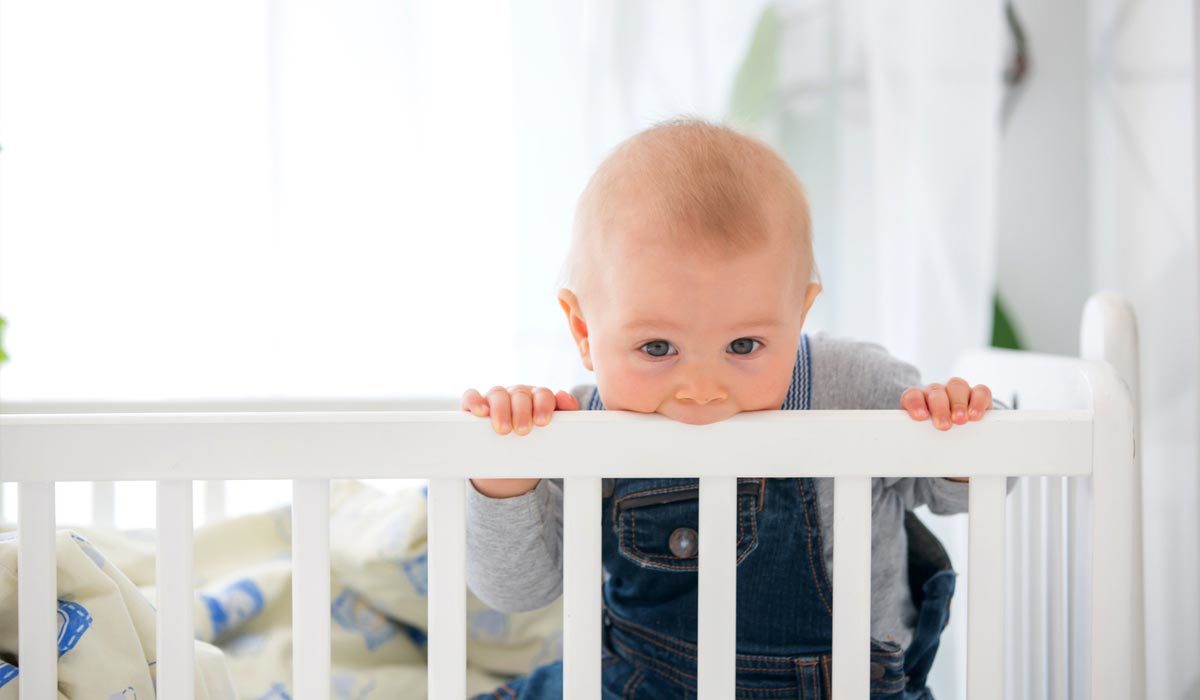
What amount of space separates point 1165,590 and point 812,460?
1.11 m

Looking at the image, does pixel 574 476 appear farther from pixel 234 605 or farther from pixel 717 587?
pixel 234 605

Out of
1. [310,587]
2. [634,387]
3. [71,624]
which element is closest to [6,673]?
[71,624]

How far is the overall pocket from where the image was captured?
0.82 metres

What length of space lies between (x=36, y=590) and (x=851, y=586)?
0.56m

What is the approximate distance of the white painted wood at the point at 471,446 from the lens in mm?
671

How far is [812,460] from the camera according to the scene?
68 cm

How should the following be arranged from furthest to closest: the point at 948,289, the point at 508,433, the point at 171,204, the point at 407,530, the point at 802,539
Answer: the point at 948,289, the point at 171,204, the point at 407,530, the point at 802,539, the point at 508,433

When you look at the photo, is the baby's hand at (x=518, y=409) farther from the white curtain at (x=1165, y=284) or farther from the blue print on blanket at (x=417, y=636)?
the white curtain at (x=1165, y=284)

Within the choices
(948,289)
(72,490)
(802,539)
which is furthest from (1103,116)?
(72,490)

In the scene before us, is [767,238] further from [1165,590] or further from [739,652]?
[1165,590]

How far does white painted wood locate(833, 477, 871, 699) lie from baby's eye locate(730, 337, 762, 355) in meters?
0.12

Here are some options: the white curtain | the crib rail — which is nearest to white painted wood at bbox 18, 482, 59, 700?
the crib rail

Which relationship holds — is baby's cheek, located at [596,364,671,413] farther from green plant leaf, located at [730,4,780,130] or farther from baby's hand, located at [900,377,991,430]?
green plant leaf, located at [730,4,780,130]

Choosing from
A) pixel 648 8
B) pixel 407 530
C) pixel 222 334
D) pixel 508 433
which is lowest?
pixel 407 530
